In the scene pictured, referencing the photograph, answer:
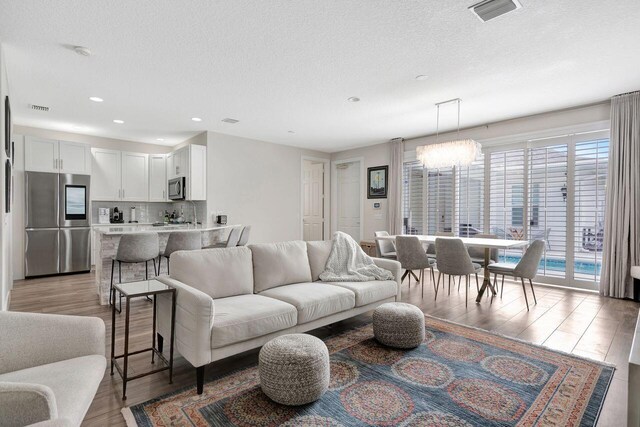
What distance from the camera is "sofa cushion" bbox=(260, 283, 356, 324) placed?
2.71m

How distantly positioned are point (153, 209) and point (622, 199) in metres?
8.37

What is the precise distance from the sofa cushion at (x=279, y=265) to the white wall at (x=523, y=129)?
12.9 feet

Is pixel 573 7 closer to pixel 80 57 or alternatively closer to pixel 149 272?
pixel 80 57

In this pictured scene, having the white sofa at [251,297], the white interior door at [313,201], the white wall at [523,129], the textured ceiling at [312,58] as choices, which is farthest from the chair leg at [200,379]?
the white interior door at [313,201]

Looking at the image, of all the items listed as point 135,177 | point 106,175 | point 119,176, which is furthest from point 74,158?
point 135,177

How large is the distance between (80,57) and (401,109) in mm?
3874

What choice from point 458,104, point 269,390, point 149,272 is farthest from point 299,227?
point 269,390

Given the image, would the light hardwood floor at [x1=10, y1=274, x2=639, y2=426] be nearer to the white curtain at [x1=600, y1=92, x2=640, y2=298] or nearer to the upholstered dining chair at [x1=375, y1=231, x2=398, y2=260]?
the white curtain at [x1=600, y1=92, x2=640, y2=298]

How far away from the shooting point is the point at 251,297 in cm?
279

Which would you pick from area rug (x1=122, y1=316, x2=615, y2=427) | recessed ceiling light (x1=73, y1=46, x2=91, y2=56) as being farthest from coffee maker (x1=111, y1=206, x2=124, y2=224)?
area rug (x1=122, y1=316, x2=615, y2=427)

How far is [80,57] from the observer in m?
3.21

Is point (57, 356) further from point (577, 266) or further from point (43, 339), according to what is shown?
point (577, 266)

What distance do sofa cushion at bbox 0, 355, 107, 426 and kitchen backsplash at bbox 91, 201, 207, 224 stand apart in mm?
4877

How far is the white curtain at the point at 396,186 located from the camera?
22.3 feet
